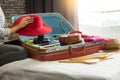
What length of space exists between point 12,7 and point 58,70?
2.25 m

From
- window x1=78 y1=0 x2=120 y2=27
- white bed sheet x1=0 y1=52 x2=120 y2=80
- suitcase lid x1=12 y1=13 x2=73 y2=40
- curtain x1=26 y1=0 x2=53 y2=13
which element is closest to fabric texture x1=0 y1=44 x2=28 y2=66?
white bed sheet x1=0 y1=52 x2=120 y2=80

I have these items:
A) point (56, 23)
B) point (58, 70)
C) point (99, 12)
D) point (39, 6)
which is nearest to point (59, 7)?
point (39, 6)

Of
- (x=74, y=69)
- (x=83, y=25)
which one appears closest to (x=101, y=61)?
(x=74, y=69)

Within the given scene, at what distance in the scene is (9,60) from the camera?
1190 mm

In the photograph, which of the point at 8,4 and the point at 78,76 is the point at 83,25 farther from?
the point at 78,76

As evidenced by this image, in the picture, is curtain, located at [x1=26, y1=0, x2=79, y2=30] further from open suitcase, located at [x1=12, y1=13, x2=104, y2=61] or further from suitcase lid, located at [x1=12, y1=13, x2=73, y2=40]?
open suitcase, located at [x1=12, y1=13, x2=104, y2=61]

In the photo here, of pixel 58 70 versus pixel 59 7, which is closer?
pixel 58 70

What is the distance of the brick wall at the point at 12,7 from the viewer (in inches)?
117

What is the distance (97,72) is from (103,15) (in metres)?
1.78

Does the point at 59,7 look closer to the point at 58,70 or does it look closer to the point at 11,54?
the point at 11,54

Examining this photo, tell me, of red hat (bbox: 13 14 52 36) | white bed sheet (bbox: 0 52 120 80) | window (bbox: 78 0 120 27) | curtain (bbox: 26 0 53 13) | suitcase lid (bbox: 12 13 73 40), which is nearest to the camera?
white bed sheet (bbox: 0 52 120 80)

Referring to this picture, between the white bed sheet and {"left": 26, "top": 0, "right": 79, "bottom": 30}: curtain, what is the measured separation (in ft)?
5.15

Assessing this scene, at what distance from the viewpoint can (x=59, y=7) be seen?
2.86m

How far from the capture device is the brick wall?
2984 mm
